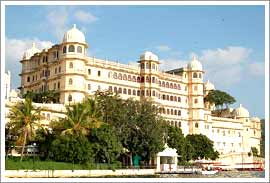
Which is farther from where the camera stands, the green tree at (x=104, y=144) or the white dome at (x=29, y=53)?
the white dome at (x=29, y=53)

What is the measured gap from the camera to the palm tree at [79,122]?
31.8 metres

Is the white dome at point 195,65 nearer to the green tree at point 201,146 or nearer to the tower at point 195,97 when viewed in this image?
the tower at point 195,97

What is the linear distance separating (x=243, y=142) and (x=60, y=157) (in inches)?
1645

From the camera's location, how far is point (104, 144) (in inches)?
1298

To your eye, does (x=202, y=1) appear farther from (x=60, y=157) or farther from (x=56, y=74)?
(x=56, y=74)

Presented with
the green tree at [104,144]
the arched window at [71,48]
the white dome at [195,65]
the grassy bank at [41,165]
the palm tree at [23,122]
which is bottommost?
the grassy bank at [41,165]

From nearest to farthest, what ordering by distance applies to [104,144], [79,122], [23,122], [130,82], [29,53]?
[23,122], [79,122], [104,144], [130,82], [29,53]

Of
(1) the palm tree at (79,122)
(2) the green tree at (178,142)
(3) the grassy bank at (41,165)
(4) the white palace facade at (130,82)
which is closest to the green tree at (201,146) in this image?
(2) the green tree at (178,142)

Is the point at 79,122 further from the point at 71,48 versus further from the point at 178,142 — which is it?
the point at 178,142

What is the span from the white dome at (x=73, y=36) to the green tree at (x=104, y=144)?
44.4 feet

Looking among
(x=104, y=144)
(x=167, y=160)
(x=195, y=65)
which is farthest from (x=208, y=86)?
(x=104, y=144)

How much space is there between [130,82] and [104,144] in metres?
19.1

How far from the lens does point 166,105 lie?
5456cm

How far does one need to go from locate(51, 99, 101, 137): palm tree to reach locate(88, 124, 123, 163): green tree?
0.69m
